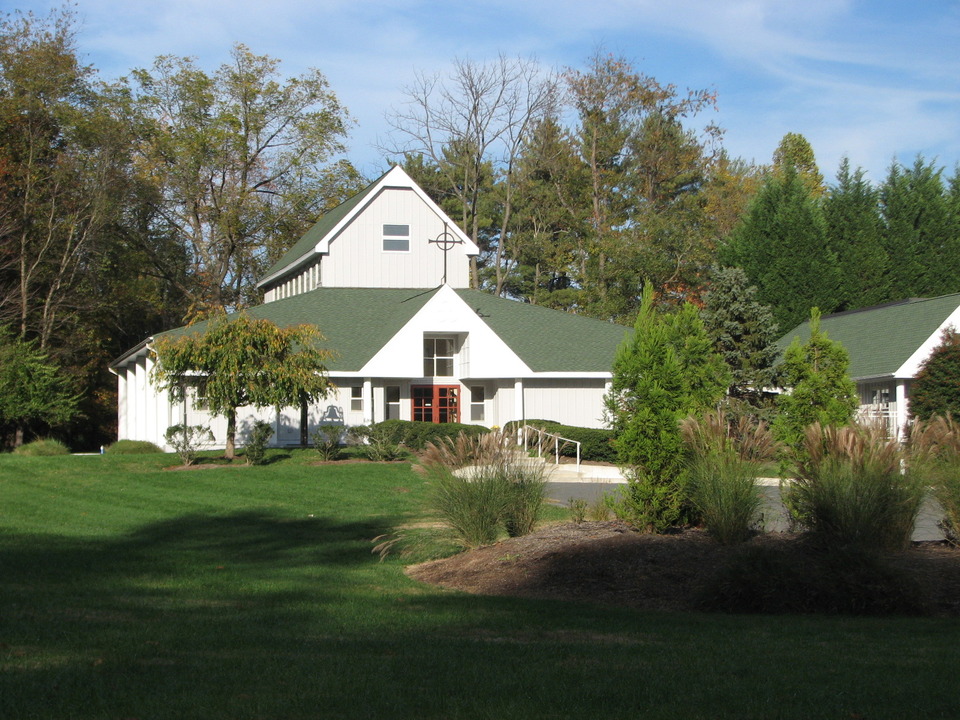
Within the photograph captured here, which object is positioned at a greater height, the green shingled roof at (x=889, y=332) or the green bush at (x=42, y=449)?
the green shingled roof at (x=889, y=332)

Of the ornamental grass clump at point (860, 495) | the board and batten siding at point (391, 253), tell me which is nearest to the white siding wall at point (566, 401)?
the board and batten siding at point (391, 253)

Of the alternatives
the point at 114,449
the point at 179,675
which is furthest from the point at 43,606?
the point at 114,449

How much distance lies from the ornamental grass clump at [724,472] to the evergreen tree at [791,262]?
3527 centimetres

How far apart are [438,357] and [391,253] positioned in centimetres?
636

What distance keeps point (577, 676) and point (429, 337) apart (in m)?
29.9

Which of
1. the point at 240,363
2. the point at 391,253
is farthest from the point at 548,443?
the point at 391,253

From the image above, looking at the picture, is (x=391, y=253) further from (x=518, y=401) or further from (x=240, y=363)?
(x=240, y=363)

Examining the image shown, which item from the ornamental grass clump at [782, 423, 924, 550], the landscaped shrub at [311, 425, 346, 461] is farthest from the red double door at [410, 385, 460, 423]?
the ornamental grass clump at [782, 423, 924, 550]

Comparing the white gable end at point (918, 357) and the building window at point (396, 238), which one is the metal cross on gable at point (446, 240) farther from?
the white gable end at point (918, 357)

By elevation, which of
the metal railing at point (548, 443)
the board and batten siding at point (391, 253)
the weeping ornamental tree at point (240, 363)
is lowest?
the metal railing at point (548, 443)

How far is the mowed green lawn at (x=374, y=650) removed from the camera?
6043 millimetres

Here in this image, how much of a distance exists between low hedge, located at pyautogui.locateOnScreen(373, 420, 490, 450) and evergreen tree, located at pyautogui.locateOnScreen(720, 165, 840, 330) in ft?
68.8

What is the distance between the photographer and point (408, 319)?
34406 mm

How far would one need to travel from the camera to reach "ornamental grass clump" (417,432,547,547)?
506 inches
